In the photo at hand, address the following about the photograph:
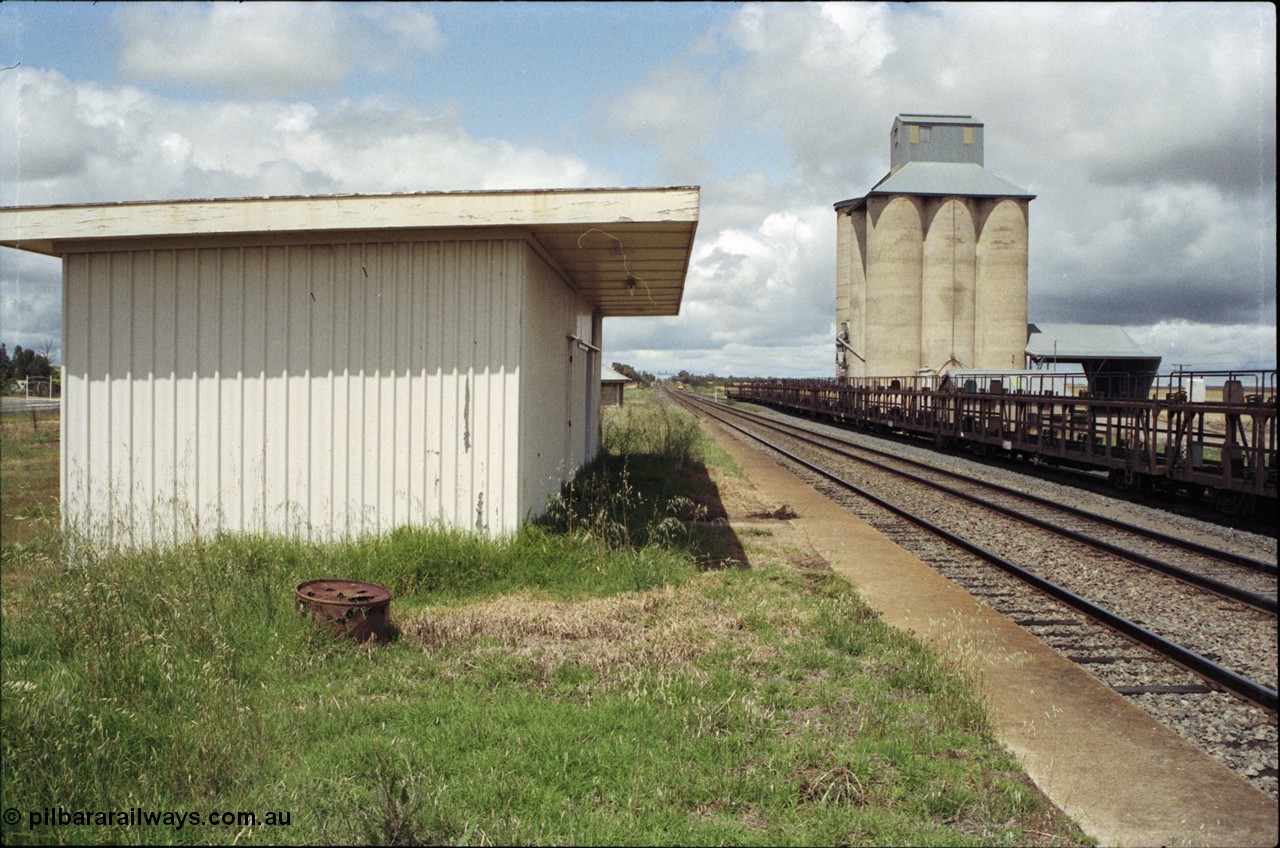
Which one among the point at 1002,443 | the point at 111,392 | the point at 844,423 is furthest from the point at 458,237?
the point at 844,423

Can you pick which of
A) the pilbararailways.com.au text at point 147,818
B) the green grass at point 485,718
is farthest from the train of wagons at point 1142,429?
the pilbararailways.com.au text at point 147,818

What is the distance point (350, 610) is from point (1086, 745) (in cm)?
400

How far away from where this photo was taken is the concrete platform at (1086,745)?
10.1 feet

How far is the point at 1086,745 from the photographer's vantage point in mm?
3910

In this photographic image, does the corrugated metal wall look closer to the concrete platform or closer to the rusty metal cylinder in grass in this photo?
the rusty metal cylinder in grass

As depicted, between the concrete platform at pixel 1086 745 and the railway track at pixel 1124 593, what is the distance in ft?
0.47

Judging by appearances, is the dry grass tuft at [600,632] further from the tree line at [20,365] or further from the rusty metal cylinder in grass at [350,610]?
the tree line at [20,365]

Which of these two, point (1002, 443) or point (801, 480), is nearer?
point (801, 480)

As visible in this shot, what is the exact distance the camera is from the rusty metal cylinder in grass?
518 cm

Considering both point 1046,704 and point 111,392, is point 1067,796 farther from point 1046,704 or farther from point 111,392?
point 111,392

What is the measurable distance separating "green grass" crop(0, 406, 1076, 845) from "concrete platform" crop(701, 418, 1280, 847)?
0.19 metres

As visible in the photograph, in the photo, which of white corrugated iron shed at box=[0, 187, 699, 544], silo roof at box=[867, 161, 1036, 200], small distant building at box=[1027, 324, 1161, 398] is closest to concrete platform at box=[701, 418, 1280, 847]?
white corrugated iron shed at box=[0, 187, 699, 544]

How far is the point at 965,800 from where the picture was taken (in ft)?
11.5

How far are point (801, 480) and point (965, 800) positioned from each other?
13.1 m
